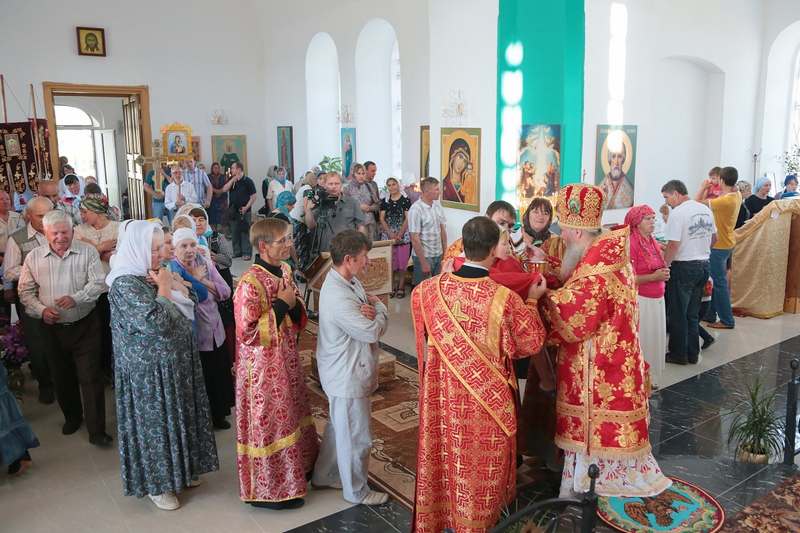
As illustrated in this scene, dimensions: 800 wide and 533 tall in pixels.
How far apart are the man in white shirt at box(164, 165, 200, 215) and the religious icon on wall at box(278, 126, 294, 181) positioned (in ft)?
12.8

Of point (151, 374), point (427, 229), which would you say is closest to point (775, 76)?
point (427, 229)

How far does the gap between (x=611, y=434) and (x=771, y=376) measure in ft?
11.7

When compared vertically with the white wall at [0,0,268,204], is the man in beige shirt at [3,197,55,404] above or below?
below

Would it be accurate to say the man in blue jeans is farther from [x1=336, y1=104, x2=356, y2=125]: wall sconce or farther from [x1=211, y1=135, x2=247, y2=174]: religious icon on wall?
[x1=211, y1=135, x2=247, y2=174]: religious icon on wall

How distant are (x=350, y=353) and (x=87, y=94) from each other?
13175 mm

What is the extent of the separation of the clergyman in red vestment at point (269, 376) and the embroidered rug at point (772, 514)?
2491 millimetres

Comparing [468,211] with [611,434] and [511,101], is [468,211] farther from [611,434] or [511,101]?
[611,434]

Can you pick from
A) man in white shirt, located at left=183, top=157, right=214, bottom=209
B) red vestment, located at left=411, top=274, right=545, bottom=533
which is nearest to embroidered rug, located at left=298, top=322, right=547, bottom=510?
red vestment, located at left=411, top=274, right=545, bottom=533

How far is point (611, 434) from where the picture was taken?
371cm

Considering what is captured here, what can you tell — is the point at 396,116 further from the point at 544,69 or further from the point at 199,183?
the point at 544,69

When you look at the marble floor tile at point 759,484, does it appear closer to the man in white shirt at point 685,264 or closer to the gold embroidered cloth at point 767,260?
the man in white shirt at point 685,264

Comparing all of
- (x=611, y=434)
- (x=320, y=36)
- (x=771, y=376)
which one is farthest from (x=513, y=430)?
(x=320, y=36)

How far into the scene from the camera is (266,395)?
12.8ft

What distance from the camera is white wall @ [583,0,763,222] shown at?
Result: 320 inches
